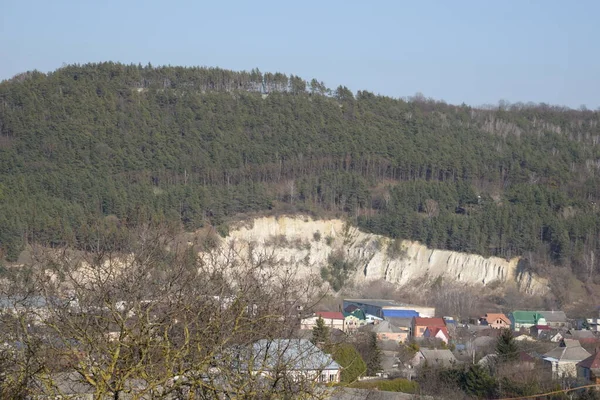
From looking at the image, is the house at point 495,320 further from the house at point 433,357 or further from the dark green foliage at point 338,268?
the house at point 433,357

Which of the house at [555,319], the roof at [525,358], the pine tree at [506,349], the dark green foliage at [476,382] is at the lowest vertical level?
the house at [555,319]

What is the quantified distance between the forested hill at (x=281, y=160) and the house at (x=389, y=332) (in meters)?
14.0

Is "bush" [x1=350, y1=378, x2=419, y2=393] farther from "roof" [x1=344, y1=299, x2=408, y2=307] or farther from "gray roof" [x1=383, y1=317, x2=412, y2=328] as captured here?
"roof" [x1=344, y1=299, x2=408, y2=307]

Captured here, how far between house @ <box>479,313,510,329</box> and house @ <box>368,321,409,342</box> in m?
6.34

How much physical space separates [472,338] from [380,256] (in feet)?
68.0

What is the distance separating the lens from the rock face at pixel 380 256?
62.5 m

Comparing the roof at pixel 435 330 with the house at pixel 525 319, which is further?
the house at pixel 525 319

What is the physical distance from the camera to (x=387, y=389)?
24516 mm

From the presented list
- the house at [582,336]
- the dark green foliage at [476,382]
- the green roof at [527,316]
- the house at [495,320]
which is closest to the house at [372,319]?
the house at [495,320]

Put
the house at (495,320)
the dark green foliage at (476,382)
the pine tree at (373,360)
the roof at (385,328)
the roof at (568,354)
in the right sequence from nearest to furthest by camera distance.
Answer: the dark green foliage at (476,382), the pine tree at (373,360), the roof at (568,354), the roof at (385,328), the house at (495,320)

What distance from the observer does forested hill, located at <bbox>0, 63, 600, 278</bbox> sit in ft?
203

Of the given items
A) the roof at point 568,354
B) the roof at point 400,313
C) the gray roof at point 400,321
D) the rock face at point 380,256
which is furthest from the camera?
the rock face at point 380,256

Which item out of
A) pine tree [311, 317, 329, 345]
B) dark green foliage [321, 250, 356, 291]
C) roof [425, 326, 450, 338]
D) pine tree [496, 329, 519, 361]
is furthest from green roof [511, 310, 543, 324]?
pine tree [311, 317, 329, 345]

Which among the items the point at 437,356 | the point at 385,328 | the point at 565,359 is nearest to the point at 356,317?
the point at 385,328
